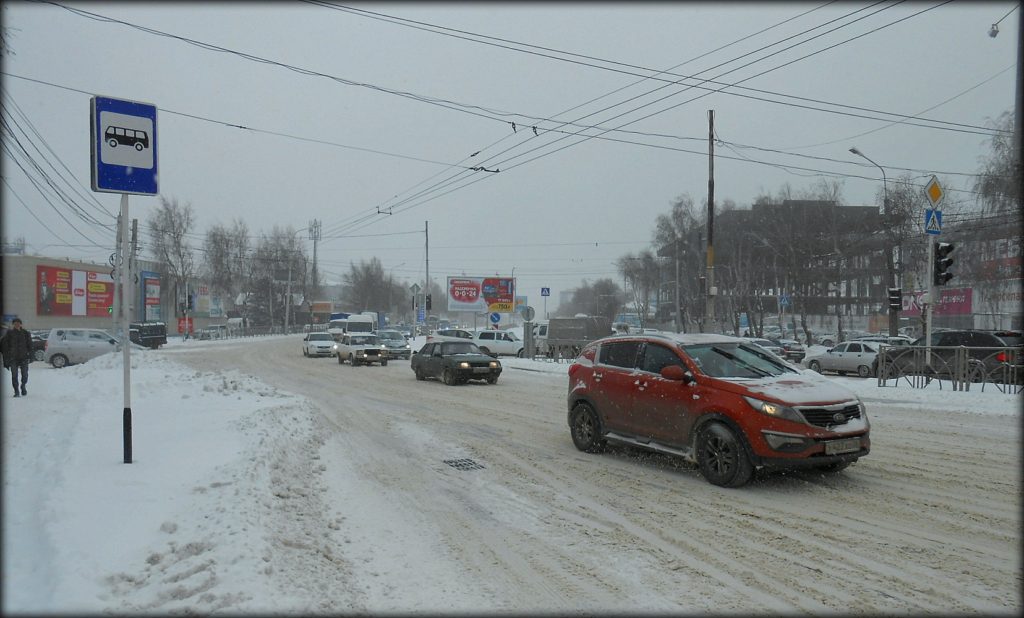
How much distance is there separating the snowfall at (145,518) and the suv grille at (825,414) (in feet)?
8.65

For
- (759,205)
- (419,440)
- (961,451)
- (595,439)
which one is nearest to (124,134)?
(419,440)

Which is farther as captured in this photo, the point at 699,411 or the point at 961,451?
the point at 961,451

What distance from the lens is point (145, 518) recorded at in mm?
4727

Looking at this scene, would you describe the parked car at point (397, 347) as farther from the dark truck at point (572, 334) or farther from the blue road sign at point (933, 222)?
the blue road sign at point (933, 222)

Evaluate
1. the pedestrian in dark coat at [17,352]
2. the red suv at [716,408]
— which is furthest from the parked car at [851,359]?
the pedestrian in dark coat at [17,352]

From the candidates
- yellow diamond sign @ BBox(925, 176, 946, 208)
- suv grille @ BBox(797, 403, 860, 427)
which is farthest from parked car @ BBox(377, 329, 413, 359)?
suv grille @ BBox(797, 403, 860, 427)

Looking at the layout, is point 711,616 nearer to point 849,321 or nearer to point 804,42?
point 804,42

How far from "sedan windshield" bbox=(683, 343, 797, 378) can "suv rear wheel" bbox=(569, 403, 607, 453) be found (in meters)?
1.84

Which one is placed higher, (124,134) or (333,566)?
(124,134)

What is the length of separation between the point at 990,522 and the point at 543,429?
688cm

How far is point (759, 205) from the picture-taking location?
53.2 metres

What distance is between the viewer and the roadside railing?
16.5 meters

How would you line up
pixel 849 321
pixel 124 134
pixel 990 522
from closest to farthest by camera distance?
1. pixel 990 522
2. pixel 124 134
3. pixel 849 321

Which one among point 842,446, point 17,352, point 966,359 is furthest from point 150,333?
point 842,446
